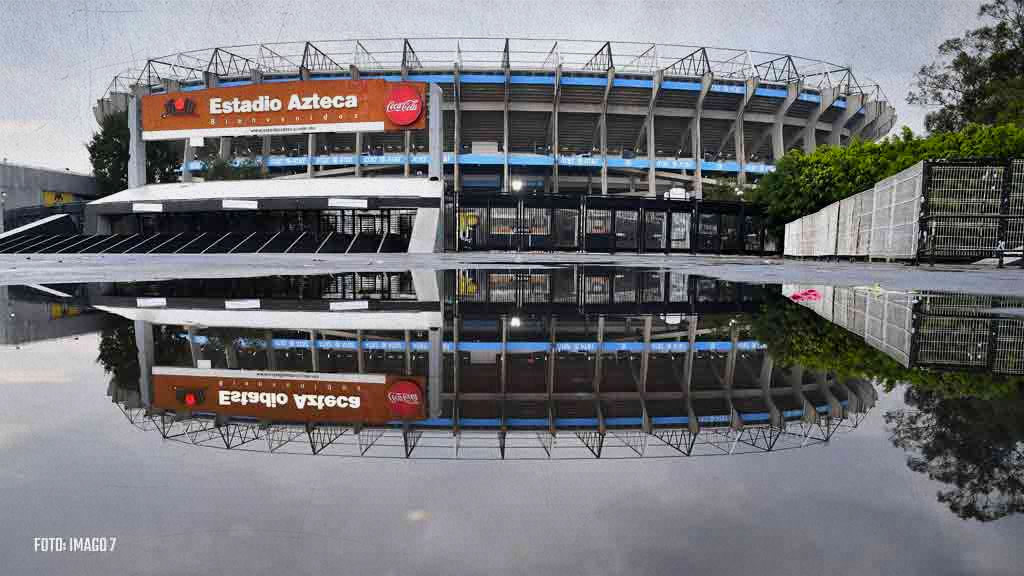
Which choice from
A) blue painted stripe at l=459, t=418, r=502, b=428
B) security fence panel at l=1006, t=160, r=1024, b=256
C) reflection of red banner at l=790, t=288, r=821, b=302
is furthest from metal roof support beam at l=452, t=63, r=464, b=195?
blue painted stripe at l=459, t=418, r=502, b=428

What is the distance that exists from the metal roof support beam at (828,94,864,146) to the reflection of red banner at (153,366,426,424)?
59.8 m

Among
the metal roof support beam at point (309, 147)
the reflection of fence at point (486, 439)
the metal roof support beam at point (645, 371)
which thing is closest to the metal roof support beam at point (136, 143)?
the metal roof support beam at point (309, 147)

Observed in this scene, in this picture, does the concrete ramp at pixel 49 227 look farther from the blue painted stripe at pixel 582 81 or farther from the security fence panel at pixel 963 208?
the security fence panel at pixel 963 208

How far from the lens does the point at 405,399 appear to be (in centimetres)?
230

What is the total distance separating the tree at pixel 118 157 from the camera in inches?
1934

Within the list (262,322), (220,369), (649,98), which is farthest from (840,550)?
(649,98)

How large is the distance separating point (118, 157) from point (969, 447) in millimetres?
62552

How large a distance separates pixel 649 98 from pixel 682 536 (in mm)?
51210

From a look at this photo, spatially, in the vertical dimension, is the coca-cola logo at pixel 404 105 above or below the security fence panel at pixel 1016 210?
above

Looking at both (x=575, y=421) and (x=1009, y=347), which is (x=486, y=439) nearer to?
(x=575, y=421)

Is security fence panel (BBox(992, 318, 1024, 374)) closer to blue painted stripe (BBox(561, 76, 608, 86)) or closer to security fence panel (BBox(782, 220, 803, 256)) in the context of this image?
security fence panel (BBox(782, 220, 803, 256))

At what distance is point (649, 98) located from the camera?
1892 inches

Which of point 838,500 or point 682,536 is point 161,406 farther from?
point 838,500

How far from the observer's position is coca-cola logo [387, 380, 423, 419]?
208 centimetres
